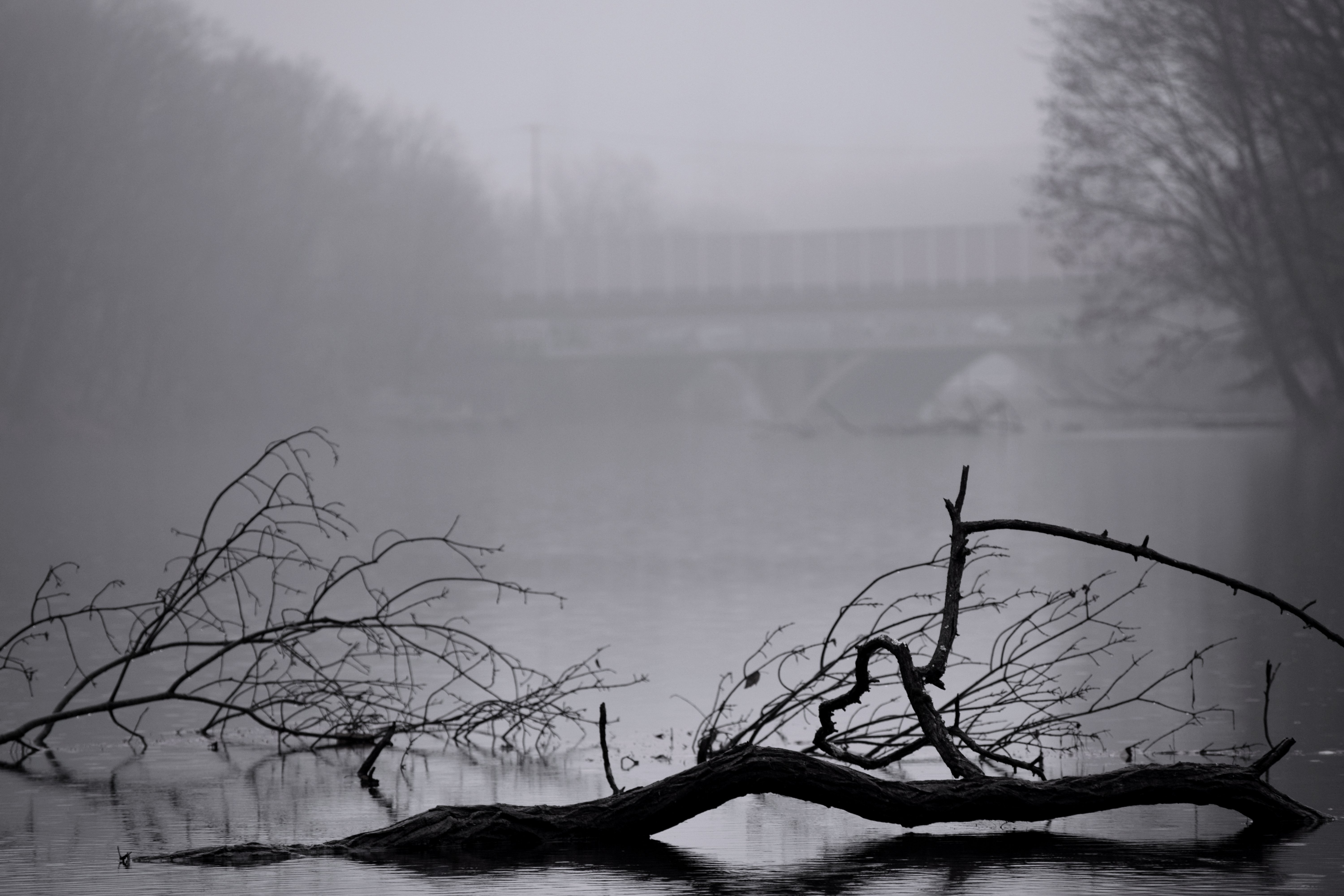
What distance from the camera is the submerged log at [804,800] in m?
4.59

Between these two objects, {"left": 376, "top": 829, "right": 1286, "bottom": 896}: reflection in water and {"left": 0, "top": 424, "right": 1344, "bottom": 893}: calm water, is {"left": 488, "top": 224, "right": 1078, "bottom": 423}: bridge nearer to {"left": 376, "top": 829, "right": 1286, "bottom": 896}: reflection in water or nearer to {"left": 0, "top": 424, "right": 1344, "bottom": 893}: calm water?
{"left": 0, "top": 424, "right": 1344, "bottom": 893}: calm water

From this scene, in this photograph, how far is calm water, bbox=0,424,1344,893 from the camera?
14.3 feet

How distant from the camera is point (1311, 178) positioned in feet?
99.2

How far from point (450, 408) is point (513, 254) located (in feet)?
84.1

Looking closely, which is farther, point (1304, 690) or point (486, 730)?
point (1304, 690)

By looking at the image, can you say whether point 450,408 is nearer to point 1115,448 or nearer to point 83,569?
A: point 1115,448

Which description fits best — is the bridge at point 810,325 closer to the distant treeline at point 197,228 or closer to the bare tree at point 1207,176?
the distant treeline at point 197,228

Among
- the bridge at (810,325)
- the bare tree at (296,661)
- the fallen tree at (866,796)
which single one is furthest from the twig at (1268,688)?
the bridge at (810,325)

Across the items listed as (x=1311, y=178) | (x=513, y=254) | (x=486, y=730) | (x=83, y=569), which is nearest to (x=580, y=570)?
(x=83, y=569)

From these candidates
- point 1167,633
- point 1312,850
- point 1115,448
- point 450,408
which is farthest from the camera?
point 450,408

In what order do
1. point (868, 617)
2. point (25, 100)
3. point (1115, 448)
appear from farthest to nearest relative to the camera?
point (25, 100), point (1115, 448), point (868, 617)

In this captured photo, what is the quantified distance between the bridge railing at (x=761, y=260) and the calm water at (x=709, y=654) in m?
60.3

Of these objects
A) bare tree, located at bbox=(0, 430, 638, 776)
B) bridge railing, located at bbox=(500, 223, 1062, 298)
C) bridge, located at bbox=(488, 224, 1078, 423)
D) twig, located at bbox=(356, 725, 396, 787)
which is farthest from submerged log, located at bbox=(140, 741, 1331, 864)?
bridge railing, located at bbox=(500, 223, 1062, 298)

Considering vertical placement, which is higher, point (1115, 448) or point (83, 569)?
point (1115, 448)
